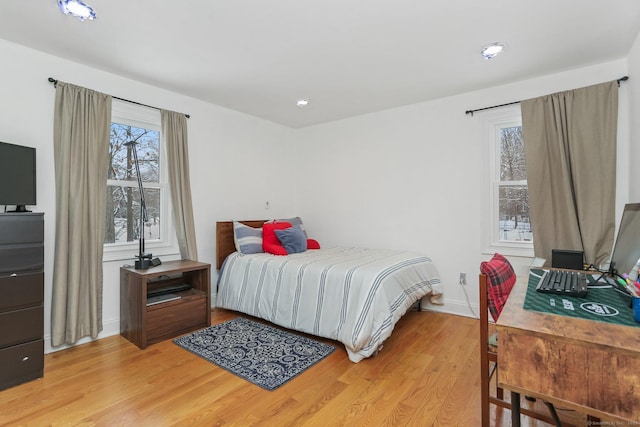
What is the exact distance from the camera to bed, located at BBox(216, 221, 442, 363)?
2.47 m

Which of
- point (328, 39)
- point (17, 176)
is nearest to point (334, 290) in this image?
point (328, 39)

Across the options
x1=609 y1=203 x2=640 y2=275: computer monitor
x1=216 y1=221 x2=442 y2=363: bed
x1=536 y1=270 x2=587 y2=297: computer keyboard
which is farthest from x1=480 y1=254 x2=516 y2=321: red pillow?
x1=216 y1=221 x2=442 y2=363: bed

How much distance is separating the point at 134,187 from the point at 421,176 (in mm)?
3114

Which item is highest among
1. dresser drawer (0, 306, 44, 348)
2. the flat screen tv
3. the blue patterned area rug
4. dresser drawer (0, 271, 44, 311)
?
the flat screen tv

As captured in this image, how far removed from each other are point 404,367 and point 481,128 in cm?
253

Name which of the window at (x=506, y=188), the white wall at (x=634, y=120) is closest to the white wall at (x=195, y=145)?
the window at (x=506, y=188)

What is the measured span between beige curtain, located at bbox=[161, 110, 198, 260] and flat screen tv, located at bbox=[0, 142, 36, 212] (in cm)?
114

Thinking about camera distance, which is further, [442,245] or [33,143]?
[442,245]

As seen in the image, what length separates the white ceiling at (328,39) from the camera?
→ 78.4 inches

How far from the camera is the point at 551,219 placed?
2.88 m

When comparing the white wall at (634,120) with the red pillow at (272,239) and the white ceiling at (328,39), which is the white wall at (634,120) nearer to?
the white ceiling at (328,39)

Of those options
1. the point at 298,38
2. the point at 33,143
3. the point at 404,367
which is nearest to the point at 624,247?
the point at 404,367

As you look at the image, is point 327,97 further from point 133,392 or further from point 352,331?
point 133,392

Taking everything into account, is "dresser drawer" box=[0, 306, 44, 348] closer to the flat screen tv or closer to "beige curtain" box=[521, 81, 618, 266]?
the flat screen tv
